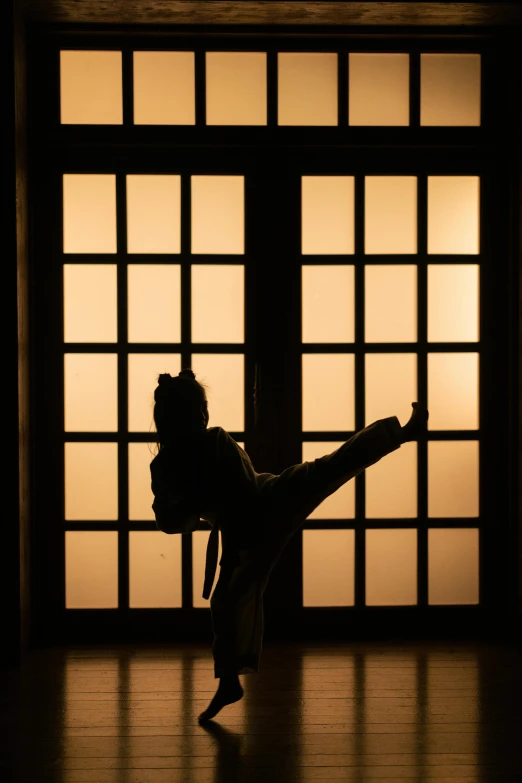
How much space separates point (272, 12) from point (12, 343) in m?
1.70

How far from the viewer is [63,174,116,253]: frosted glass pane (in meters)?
2.96

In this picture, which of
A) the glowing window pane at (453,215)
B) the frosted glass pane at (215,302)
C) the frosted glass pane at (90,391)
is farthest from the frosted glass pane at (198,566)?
the glowing window pane at (453,215)

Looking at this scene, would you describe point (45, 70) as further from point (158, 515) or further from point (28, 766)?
point (28, 766)

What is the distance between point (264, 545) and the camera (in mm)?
2191

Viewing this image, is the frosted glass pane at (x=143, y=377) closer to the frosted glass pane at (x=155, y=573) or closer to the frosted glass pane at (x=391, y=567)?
the frosted glass pane at (x=155, y=573)

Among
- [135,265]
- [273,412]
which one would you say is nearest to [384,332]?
[273,412]

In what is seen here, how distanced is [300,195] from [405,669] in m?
2.00

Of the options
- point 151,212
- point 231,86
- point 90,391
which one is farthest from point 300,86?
point 90,391

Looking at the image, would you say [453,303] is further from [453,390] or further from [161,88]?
[161,88]

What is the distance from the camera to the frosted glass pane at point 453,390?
118 inches

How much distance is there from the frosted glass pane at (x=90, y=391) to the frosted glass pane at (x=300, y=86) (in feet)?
4.29

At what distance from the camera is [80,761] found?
1.99m

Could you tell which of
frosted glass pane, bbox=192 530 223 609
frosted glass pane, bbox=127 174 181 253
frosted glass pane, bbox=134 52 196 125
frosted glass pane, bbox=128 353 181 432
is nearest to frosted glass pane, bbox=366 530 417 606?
frosted glass pane, bbox=192 530 223 609

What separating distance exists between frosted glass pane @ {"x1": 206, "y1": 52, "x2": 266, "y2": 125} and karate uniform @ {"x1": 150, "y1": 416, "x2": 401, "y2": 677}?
1.51m
